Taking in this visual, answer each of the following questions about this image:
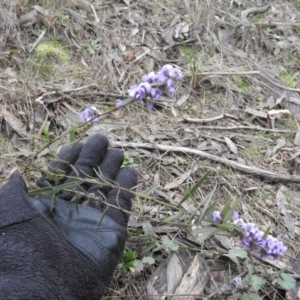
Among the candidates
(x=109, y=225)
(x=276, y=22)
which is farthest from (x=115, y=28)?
(x=109, y=225)

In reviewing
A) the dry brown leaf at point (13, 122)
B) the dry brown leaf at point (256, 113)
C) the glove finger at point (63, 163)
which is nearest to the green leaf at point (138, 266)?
the glove finger at point (63, 163)

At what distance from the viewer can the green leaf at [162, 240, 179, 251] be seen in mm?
1467

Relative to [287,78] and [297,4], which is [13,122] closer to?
[287,78]

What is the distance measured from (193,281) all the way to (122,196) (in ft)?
1.18

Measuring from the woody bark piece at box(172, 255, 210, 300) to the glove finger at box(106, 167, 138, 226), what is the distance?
273 mm

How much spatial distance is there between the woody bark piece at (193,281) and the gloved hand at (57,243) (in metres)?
0.24

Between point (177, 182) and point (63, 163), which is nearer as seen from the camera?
point (63, 163)

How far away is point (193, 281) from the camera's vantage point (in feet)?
4.94

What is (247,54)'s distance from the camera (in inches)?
110

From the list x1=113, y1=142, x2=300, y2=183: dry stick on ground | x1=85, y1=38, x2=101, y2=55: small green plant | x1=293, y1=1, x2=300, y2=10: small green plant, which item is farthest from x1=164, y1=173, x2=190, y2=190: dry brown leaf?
x1=293, y1=1, x2=300, y2=10: small green plant

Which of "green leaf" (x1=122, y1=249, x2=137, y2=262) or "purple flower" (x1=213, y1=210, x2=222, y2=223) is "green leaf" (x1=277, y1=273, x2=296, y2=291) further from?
"green leaf" (x1=122, y1=249, x2=137, y2=262)

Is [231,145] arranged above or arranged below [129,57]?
below

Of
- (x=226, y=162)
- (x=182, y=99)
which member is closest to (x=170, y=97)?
(x=182, y=99)

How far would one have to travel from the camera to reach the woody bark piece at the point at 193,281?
1467 mm
